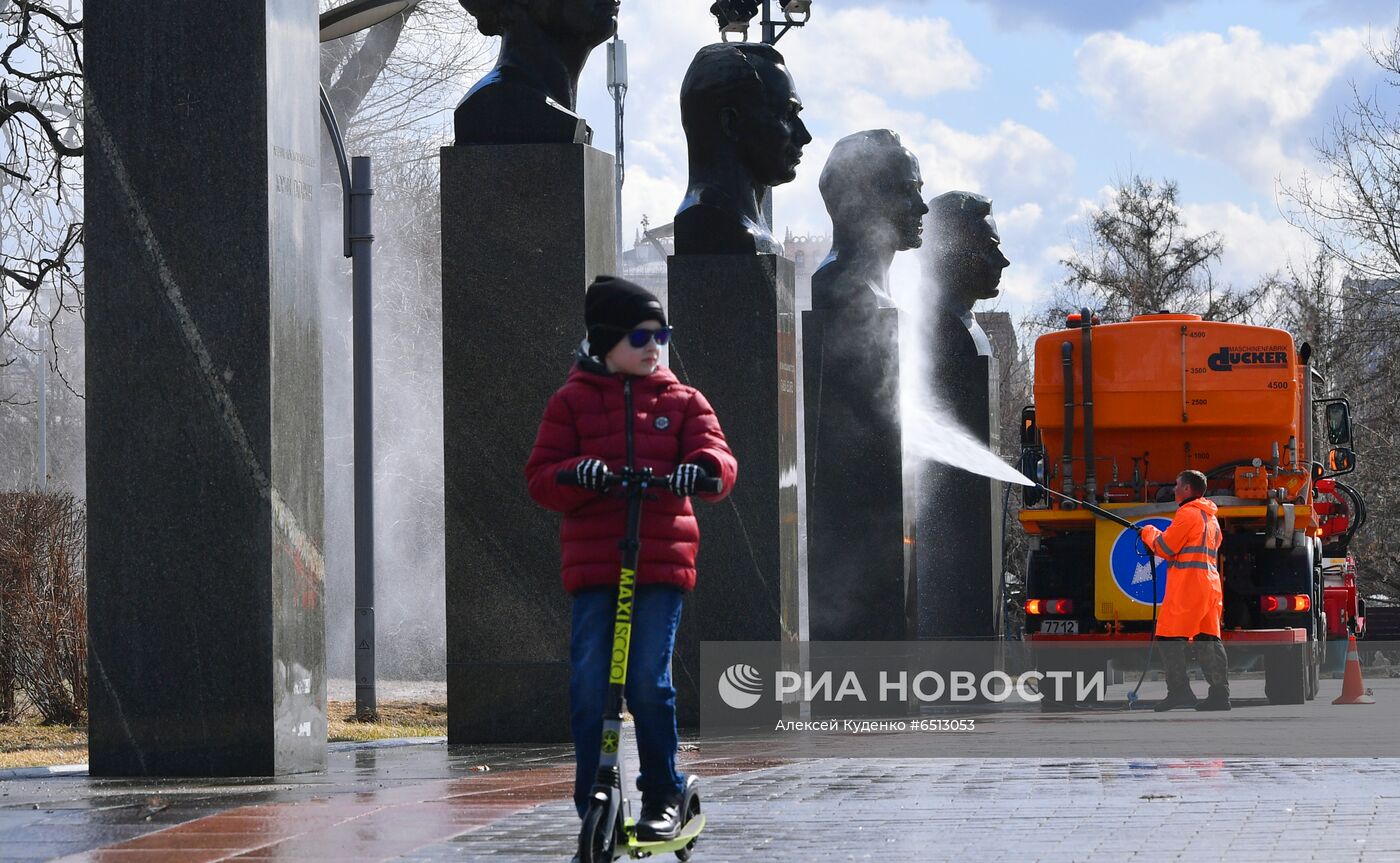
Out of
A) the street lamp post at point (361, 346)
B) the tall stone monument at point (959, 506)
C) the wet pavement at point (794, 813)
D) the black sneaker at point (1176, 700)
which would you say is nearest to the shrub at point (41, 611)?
the street lamp post at point (361, 346)

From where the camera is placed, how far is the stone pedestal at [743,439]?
13.1 meters

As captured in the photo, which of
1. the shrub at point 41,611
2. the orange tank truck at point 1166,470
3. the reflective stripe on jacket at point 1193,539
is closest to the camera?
the shrub at point 41,611

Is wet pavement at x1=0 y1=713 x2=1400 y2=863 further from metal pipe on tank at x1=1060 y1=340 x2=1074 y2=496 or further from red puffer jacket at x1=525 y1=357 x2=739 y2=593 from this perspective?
metal pipe on tank at x1=1060 y1=340 x2=1074 y2=496

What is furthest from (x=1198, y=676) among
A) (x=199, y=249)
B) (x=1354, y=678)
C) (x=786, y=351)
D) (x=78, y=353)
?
(x=78, y=353)

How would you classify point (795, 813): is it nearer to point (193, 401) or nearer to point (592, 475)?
point (592, 475)

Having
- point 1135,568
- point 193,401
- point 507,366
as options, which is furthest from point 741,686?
point 1135,568

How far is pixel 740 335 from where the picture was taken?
1353cm

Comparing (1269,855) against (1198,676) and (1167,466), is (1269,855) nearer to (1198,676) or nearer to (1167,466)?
(1167,466)

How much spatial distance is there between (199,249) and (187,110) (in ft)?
2.09

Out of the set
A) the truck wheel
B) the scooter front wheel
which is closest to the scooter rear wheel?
the scooter front wheel

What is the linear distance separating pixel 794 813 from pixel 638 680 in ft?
5.24

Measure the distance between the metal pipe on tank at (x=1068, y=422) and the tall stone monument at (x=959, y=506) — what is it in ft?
2.97

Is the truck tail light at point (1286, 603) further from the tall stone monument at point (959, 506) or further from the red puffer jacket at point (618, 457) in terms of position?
the red puffer jacket at point (618, 457)

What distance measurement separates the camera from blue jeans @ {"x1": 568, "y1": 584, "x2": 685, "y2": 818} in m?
6.02
